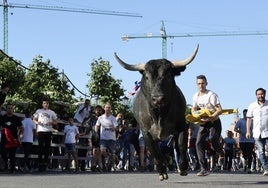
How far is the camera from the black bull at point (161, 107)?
11117 mm

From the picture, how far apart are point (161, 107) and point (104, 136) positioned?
354 inches

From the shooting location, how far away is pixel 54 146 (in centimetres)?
2080

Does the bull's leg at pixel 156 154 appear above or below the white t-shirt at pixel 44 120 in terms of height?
below

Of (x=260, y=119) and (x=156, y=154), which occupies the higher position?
(x=260, y=119)

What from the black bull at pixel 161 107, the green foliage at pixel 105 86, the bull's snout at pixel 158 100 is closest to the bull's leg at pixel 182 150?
the black bull at pixel 161 107

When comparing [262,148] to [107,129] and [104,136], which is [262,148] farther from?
[104,136]

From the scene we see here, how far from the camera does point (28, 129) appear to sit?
18.4m

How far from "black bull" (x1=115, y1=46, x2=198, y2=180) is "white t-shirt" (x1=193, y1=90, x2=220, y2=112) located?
1.06m

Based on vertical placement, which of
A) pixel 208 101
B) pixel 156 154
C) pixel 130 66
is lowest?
pixel 156 154

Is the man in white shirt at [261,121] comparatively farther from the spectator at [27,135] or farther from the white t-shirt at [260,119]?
the spectator at [27,135]

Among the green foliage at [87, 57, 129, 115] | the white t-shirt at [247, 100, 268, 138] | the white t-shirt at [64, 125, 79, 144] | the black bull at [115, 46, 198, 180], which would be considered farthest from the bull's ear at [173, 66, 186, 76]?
the green foliage at [87, 57, 129, 115]

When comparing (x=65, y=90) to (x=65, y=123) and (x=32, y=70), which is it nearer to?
(x=32, y=70)

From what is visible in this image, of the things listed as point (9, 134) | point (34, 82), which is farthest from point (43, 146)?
point (34, 82)

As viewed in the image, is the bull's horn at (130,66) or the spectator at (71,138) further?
the spectator at (71,138)
